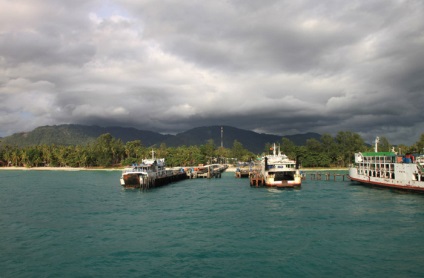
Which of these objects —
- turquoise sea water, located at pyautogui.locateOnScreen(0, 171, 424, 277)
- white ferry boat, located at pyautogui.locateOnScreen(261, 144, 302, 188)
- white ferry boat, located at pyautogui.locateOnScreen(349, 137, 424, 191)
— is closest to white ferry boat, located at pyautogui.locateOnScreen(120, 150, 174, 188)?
turquoise sea water, located at pyautogui.locateOnScreen(0, 171, 424, 277)

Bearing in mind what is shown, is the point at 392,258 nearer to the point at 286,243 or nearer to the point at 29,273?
the point at 286,243

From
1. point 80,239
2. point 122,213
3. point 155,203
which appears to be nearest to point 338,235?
point 80,239

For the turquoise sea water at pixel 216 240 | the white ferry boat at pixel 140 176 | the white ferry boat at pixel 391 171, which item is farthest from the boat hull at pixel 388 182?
the white ferry boat at pixel 140 176

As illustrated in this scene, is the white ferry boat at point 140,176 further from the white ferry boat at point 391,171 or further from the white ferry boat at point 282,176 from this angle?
the white ferry boat at point 391,171

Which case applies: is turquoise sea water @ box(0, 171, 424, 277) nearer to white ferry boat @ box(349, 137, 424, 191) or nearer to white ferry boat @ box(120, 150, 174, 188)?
white ferry boat @ box(349, 137, 424, 191)

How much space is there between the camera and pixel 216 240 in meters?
30.9

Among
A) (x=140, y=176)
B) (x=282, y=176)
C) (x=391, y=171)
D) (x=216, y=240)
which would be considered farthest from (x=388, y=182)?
(x=216, y=240)

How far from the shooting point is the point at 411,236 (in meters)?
31.5

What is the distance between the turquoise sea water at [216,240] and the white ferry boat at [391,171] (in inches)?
717

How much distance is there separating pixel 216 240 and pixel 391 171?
61.0 metres

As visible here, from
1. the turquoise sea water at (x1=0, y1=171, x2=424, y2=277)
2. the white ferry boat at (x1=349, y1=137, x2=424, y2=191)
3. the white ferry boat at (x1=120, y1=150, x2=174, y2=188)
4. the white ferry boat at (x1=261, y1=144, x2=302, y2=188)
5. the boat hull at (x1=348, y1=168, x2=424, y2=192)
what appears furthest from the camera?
the white ferry boat at (x1=120, y1=150, x2=174, y2=188)

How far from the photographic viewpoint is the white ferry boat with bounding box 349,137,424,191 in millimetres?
66500

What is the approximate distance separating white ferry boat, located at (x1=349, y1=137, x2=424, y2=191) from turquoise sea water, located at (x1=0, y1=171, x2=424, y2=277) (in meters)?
18.2

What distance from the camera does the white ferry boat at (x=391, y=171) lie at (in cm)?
6650
